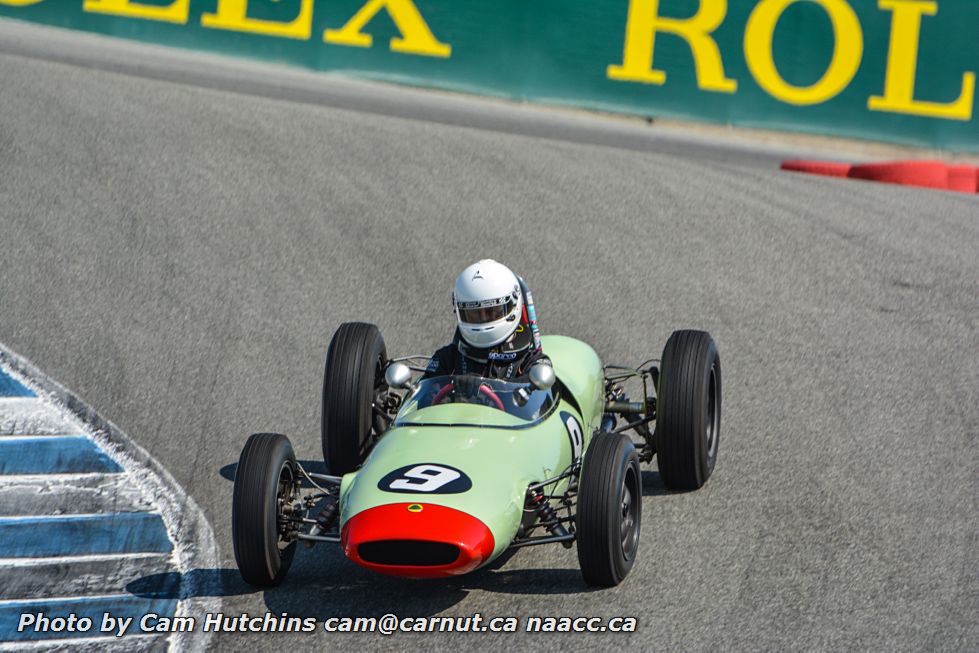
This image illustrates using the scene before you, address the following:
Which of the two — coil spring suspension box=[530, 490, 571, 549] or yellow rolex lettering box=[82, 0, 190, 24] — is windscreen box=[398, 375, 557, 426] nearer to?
coil spring suspension box=[530, 490, 571, 549]

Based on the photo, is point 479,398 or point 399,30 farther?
point 399,30

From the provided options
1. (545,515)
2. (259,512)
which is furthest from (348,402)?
(545,515)

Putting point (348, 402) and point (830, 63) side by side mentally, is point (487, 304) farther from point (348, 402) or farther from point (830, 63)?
point (830, 63)

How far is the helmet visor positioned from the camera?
7.49 m

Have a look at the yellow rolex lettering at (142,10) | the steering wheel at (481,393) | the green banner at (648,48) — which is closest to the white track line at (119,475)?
the steering wheel at (481,393)

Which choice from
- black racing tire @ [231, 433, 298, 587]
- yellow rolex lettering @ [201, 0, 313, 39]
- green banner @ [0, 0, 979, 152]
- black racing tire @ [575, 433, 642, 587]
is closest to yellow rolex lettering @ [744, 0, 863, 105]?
green banner @ [0, 0, 979, 152]

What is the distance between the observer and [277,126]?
1490 cm

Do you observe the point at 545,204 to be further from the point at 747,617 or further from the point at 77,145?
the point at 747,617

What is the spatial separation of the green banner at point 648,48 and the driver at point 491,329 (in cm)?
1150

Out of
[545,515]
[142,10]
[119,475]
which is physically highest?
[142,10]

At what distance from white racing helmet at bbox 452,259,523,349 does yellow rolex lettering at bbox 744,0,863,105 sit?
11.7m

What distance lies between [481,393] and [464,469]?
77cm

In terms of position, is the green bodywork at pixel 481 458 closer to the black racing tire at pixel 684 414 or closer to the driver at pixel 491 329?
the driver at pixel 491 329

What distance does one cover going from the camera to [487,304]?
7.49 metres
